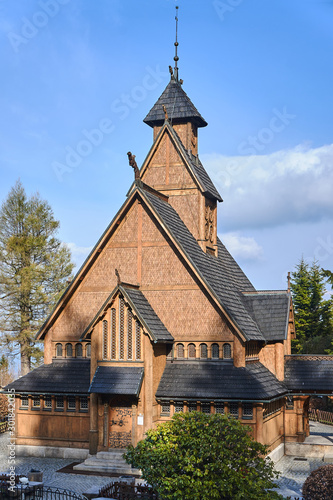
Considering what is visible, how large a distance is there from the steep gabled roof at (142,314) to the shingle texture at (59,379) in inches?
89.7

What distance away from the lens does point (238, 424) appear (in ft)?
52.8

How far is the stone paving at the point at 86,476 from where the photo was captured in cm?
2088

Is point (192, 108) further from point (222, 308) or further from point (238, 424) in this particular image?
point (238, 424)

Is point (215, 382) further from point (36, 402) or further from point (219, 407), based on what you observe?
point (36, 402)

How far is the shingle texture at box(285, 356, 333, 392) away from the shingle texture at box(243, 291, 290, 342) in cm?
186

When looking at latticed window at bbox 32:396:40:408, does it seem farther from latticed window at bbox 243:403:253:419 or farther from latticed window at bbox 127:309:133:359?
latticed window at bbox 243:403:253:419

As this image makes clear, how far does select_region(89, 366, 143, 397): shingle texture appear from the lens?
23.2 m

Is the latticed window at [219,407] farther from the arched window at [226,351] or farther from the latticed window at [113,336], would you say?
the latticed window at [113,336]

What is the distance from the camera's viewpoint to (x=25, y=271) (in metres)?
42.8

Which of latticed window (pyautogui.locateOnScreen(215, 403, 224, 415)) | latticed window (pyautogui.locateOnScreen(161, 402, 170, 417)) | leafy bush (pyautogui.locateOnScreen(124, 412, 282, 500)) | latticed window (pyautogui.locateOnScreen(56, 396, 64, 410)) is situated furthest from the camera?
latticed window (pyautogui.locateOnScreen(56, 396, 64, 410))

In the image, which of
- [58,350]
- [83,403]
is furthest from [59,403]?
[58,350]

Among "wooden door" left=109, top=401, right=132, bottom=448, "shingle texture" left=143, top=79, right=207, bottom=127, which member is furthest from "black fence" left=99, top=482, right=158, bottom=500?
"shingle texture" left=143, top=79, right=207, bottom=127

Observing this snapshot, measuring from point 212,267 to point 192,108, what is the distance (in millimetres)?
8692

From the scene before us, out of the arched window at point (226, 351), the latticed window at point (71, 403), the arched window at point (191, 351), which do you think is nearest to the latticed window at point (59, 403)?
the latticed window at point (71, 403)
